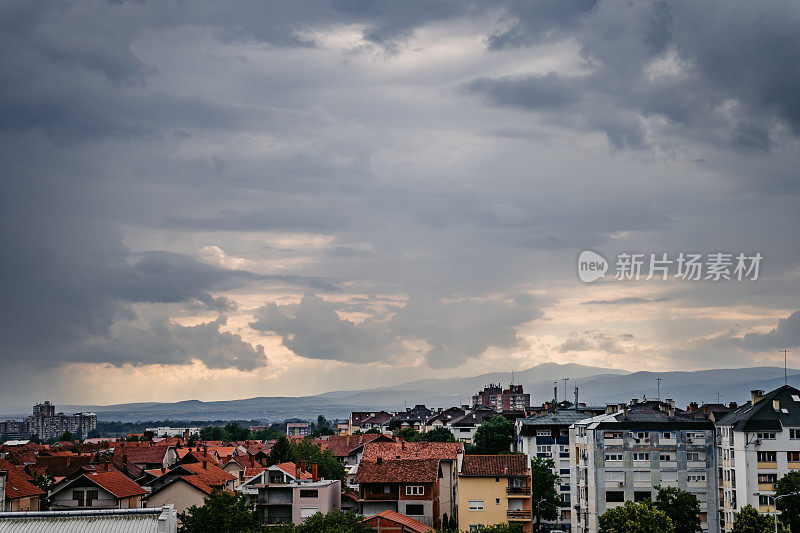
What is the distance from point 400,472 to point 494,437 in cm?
5173

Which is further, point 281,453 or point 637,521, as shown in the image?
point 281,453

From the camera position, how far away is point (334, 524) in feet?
216

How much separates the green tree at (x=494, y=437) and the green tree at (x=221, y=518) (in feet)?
204

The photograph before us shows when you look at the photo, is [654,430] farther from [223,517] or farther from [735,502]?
[223,517]

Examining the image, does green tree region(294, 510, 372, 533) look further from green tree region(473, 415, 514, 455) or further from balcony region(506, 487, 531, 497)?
green tree region(473, 415, 514, 455)

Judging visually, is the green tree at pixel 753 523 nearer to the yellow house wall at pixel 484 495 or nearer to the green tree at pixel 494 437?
the yellow house wall at pixel 484 495

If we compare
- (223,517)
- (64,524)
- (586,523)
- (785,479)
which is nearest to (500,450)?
(586,523)

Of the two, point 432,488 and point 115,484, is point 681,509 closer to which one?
point 432,488

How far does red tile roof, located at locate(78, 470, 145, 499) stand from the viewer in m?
77.2

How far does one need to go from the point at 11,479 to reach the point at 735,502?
206 feet

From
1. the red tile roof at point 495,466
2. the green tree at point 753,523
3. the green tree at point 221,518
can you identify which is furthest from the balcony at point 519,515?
the green tree at point 221,518

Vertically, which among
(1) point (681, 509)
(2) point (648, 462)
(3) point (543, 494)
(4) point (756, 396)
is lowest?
(3) point (543, 494)

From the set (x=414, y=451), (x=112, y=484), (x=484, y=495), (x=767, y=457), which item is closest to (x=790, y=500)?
(x=767, y=457)

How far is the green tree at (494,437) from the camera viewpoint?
125406mm
